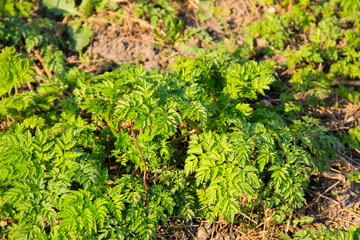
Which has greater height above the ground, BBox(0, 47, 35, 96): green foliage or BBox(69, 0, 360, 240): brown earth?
BBox(0, 47, 35, 96): green foliage

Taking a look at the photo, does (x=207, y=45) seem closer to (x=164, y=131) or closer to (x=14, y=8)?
(x=164, y=131)

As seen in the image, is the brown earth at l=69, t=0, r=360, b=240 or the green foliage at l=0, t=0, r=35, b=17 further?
the green foliage at l=0, t=0, r=35, b=17

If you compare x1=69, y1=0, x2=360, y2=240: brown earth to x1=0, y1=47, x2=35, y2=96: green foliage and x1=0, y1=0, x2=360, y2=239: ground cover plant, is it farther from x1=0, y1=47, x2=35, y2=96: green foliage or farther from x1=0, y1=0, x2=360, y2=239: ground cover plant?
x1=0, y1=47, x2=35, y2=96: green foliage

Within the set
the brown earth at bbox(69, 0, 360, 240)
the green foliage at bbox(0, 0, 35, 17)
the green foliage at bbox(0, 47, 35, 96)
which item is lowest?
the brown earth at bbox(69, 0, 360, 240)

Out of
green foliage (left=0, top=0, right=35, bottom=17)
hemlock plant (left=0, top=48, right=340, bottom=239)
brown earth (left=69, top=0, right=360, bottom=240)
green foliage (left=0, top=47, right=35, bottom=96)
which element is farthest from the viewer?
green foliage (left=0, top=0, right=35, bottom=17)

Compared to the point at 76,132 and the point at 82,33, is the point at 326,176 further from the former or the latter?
the point at 82,33

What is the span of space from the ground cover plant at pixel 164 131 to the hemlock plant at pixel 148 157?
0.01 meters

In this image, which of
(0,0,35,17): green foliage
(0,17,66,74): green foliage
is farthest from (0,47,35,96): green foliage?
(0,0,35,17): green foliage

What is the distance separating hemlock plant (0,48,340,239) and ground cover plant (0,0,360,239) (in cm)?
1

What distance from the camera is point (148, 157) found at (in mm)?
3506

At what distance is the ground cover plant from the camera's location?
9.50ft

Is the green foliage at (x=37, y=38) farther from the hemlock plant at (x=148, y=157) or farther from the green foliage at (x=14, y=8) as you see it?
the hemlock plant at (x=148, y=157)

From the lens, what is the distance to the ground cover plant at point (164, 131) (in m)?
2.89

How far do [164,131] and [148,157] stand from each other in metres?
0.76
